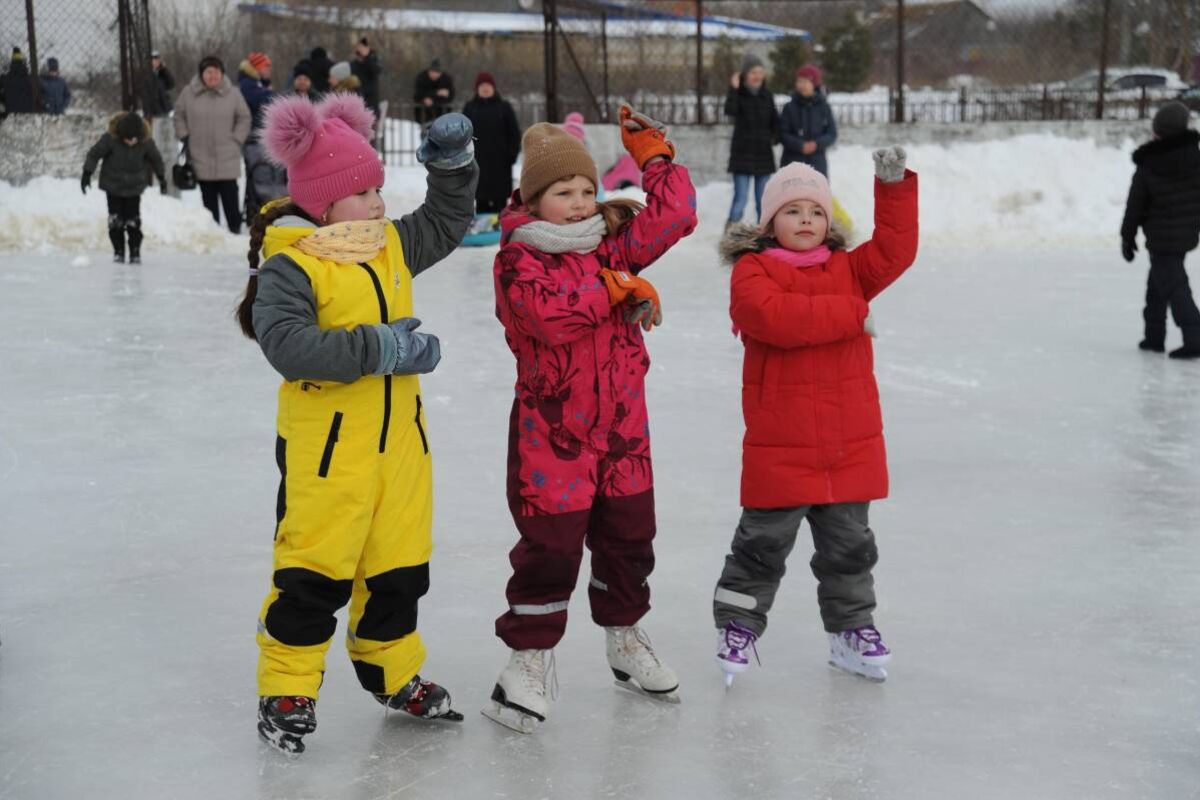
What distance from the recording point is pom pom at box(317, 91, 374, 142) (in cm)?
304

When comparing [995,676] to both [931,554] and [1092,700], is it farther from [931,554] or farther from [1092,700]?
[931,554]

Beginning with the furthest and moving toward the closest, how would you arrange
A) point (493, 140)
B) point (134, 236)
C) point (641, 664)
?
1. point (493, 140)
2. point (134, 236)
3. point (641, 664)

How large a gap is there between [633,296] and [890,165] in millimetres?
633

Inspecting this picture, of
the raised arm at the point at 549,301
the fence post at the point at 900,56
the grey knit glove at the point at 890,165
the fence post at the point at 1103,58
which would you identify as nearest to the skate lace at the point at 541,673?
the raised arm at the point at 549,301

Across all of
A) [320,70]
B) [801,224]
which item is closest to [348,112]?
[801,224]

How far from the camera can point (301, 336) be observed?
273 centimetres

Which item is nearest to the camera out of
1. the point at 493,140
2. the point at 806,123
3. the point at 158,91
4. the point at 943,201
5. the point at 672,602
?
the point at 672,602

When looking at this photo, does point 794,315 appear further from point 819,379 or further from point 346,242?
point 346,242

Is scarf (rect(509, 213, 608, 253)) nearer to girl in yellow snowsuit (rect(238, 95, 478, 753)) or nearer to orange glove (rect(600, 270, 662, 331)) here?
orange glove (rect(600, 270, 662, 331))

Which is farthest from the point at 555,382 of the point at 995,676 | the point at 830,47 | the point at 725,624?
the point at 830,47

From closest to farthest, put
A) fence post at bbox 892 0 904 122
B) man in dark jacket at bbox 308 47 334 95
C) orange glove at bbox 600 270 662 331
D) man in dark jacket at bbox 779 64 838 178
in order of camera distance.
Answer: orange glove at bbox 600 270 662 331 < man in dark jacket at bbox 779 64 838 178 < man in dark jacket at bbox 308 47 334 95 < fence post at bbox 892 0 904 122

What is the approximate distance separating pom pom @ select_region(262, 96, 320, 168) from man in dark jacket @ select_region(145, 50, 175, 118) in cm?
1177

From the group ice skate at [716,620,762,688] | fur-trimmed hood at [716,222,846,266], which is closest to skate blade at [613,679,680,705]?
ice skate at [716,620,762,688]

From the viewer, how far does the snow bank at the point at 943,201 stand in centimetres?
1202
